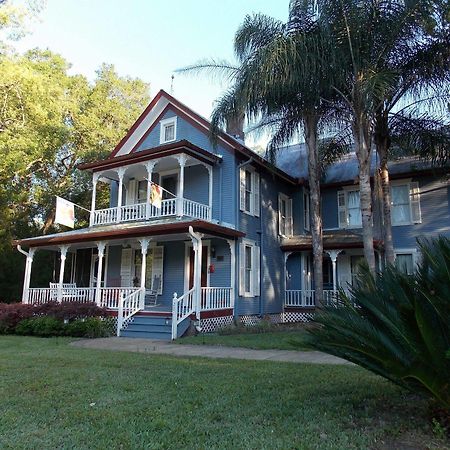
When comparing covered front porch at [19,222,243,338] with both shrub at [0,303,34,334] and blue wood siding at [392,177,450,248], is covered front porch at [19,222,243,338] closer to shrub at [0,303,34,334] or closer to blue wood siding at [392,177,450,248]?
shrub at [0,303,34,334]

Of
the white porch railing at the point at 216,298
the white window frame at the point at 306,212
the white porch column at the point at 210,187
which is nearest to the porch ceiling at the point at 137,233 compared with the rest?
the white porch column at the point at 210,187

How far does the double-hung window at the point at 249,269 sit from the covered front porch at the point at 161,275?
0.63 metres

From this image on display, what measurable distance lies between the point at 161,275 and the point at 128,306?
3.02 metres

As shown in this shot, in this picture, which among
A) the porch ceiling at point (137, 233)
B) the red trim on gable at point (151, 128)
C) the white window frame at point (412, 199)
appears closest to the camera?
the porch ceiling at point (137, 233)

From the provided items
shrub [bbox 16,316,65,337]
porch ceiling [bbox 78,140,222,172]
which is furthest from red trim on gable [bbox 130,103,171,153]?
shrub [bbox 16,316,65,337]

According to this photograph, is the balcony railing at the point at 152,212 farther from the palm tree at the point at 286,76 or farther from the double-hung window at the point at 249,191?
the palm tree at the point at 286,76

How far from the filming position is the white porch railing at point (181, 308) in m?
13.5

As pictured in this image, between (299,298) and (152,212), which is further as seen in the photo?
(299,298)

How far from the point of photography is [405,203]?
750 inches

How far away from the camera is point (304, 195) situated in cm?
2144

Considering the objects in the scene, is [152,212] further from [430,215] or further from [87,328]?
[430,215]

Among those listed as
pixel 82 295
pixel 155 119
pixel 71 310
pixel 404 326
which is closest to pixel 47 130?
pixel 155 119

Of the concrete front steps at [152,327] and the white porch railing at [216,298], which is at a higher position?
the white porch railing at [216,298]

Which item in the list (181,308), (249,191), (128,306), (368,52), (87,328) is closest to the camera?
(368,52)
